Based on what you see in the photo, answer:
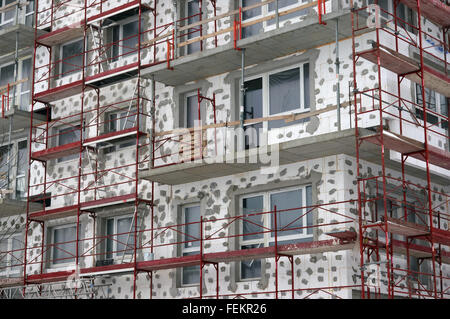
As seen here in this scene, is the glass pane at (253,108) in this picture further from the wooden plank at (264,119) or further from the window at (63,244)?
the window at (63,244)

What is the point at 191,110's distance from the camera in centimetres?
2398

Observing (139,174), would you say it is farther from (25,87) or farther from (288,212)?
(25,87)

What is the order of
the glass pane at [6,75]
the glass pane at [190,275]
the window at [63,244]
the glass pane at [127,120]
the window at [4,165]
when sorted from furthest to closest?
the glass pane at [6,75] → the window at [4,165] → the window at [63,244] → the glass pane at [127,120] → the glass pane at [190,275]

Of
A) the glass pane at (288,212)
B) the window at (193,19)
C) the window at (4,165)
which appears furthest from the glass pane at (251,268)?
the window at (4,165)

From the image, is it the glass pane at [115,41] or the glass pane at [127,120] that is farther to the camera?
the glass pane at [115,41]

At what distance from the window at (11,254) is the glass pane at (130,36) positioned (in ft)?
22.9

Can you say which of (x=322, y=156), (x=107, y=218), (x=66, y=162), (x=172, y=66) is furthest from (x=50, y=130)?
(x=322, y=156)

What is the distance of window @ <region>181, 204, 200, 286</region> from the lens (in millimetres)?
22578

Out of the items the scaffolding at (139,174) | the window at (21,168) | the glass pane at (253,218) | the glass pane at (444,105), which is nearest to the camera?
the scaffolding at (139,174)

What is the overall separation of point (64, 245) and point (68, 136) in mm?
3521

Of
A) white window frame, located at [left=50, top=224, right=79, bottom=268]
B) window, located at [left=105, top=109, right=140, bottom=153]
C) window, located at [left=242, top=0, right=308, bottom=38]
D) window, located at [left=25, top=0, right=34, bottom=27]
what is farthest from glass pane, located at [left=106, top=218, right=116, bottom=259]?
window, located at [left=25, top=0, right=34, bottom=27]

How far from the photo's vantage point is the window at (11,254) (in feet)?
90.0

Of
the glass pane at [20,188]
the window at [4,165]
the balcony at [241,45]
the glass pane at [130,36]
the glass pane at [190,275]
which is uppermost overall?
the glass pane at [130,36]

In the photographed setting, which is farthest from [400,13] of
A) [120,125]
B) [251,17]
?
[120,125]
